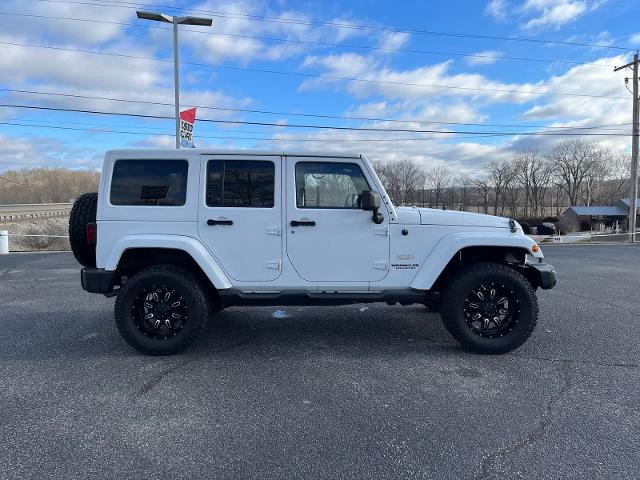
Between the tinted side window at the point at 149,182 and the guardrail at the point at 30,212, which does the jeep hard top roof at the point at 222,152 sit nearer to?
the tinted side window at the point at 149,182

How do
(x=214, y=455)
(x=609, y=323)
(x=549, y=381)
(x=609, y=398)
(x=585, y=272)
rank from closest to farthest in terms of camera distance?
(x=214, y=455), (x=609, y=398), (x=549, y=381), (x=609, y=323), (x=585, y=272)

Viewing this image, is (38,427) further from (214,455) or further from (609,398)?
(609,398)

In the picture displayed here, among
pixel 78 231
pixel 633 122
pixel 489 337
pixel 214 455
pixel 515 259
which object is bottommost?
pixel 214 455

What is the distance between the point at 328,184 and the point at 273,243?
0.80 m

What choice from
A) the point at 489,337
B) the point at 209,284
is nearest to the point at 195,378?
the point at 209,284

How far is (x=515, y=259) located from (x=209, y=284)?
125 inches

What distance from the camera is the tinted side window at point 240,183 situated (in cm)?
393

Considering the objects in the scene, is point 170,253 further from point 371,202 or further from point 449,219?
point 449,219

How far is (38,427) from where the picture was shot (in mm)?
2709

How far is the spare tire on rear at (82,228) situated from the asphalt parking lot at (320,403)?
3.22 ft

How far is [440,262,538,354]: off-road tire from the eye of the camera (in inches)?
155

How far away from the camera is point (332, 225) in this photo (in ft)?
12.8

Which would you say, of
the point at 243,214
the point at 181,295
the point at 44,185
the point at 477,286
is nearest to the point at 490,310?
the point at 477,286

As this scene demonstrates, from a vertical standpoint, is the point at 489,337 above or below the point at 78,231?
below
